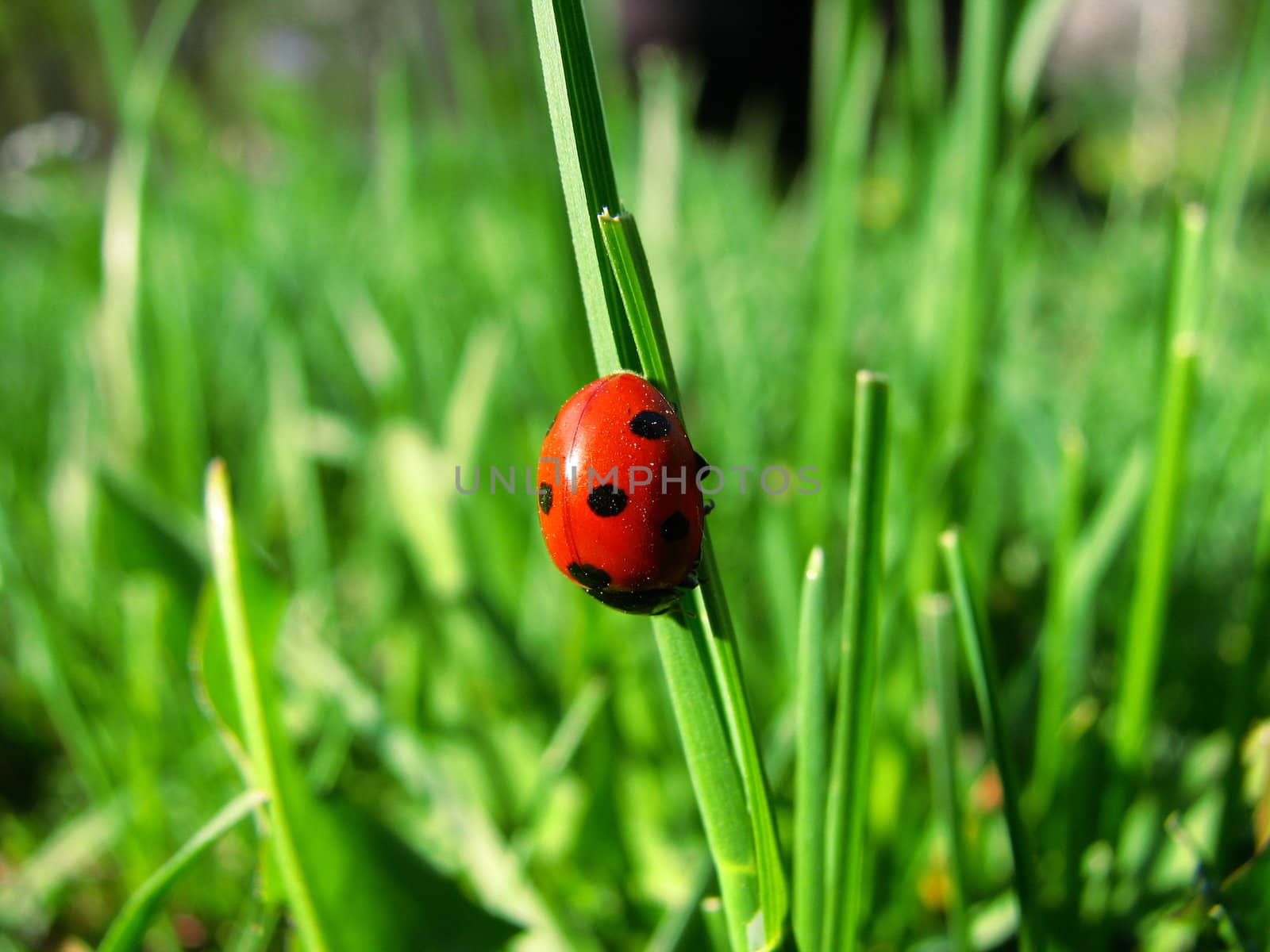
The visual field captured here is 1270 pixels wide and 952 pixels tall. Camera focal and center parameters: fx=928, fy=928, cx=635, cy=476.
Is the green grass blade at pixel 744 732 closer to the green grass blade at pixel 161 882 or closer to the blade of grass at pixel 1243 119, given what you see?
the green grass blade at pixel 161 882

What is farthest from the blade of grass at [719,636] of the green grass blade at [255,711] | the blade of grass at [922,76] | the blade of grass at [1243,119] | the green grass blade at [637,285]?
the blade of grass at [922,76]

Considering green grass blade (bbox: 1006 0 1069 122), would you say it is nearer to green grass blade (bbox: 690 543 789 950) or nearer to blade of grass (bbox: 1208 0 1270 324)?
blade of grass (bbox: 1208 0 1270 324)

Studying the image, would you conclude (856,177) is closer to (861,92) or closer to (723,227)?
(861,92)

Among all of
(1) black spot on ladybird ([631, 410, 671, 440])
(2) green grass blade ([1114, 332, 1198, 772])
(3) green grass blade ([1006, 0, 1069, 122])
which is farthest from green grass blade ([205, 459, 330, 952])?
(3) green grass blade ([1006, 0, 1069, 122])

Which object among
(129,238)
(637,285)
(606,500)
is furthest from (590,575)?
(129,238)

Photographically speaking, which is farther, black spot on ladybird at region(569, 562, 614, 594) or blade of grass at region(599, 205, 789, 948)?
black spot on ladybird at region(569, 562, 614, 594)

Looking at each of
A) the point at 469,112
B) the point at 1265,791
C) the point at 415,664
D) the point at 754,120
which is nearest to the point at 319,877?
the point at 415,664
